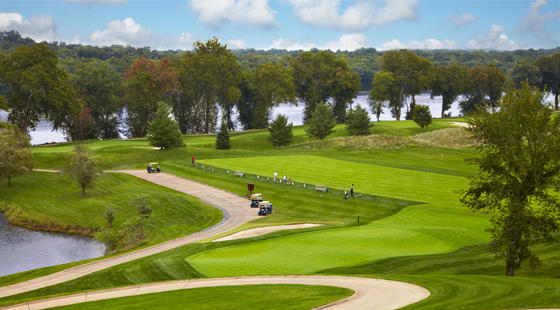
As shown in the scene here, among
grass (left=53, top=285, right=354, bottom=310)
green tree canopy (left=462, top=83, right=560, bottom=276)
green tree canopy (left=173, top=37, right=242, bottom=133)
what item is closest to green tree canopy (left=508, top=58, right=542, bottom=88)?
green tree canopy (left=173, top=37, right=242, bottom=133)

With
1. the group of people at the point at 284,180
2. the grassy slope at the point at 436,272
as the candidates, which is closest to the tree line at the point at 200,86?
the group of people at the point at 284,180

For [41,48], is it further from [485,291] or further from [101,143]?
[485,291]

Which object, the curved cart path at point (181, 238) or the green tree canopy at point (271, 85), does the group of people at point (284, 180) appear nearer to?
the curved cart path at point (181, 238)

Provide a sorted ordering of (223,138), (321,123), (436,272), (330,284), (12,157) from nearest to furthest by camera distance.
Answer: (330,284), (436,272), (12,157), (223,138), (321,123)

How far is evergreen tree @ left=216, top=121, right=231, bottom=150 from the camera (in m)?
83.8

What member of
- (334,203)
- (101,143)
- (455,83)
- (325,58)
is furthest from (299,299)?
(455,83)

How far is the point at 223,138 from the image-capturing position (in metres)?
84.1

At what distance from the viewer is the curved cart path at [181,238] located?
26266 mm

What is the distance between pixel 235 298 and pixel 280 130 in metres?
70.4

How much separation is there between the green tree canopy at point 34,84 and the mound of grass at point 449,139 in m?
56.6

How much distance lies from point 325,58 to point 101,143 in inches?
2317

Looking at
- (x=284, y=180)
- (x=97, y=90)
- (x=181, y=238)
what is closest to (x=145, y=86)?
(x=97, y=90)

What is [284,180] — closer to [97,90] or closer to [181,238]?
[181,238]

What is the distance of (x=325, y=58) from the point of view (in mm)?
124750
